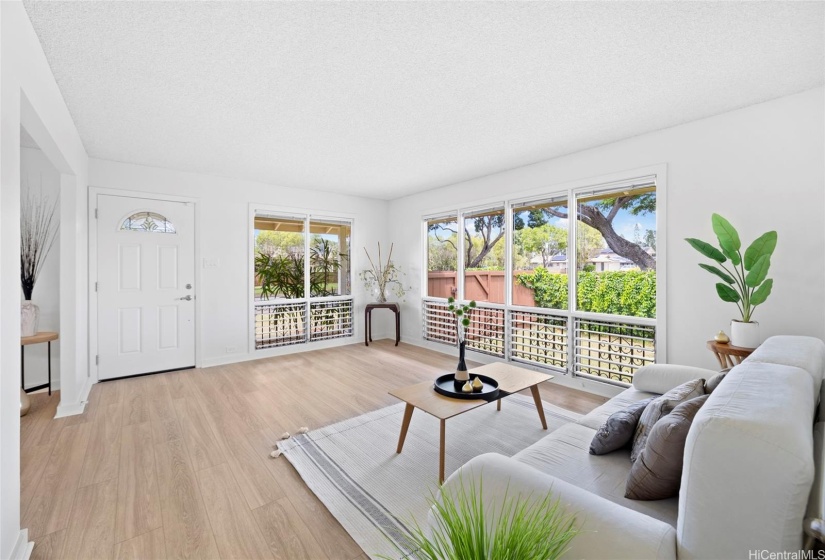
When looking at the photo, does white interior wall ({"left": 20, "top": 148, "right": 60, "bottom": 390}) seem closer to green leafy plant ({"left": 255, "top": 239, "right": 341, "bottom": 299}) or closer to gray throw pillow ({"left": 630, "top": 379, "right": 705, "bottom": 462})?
green leafy plant ({"left": 255, "top": 239, "right": 341, "bottom": 299})

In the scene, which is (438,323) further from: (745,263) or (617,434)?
(617,434)

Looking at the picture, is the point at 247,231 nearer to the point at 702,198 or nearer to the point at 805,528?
the point at 702,198

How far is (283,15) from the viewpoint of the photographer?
1.77 metres

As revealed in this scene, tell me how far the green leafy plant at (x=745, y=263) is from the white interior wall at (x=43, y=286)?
569cm

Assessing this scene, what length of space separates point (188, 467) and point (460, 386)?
179cm

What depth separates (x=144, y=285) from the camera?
4211mm

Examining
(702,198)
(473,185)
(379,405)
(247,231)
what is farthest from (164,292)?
(702,198)

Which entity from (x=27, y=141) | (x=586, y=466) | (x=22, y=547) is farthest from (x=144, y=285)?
(x=586, y=466)

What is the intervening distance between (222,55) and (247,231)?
3.10 meters

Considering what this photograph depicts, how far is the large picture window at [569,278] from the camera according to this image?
341 cm

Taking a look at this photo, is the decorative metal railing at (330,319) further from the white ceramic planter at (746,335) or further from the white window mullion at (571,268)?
the white ceramic planter at (746,335)

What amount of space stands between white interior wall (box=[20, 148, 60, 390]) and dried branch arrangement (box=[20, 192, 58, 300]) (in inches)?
2.0

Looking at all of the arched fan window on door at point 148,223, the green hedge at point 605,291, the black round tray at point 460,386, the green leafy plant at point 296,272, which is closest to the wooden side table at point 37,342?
the arched fan window on door at point 148,223

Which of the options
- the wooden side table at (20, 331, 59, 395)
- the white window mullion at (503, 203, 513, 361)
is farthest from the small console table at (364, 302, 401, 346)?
the wooden side table at (20, 331, 59, 395)
